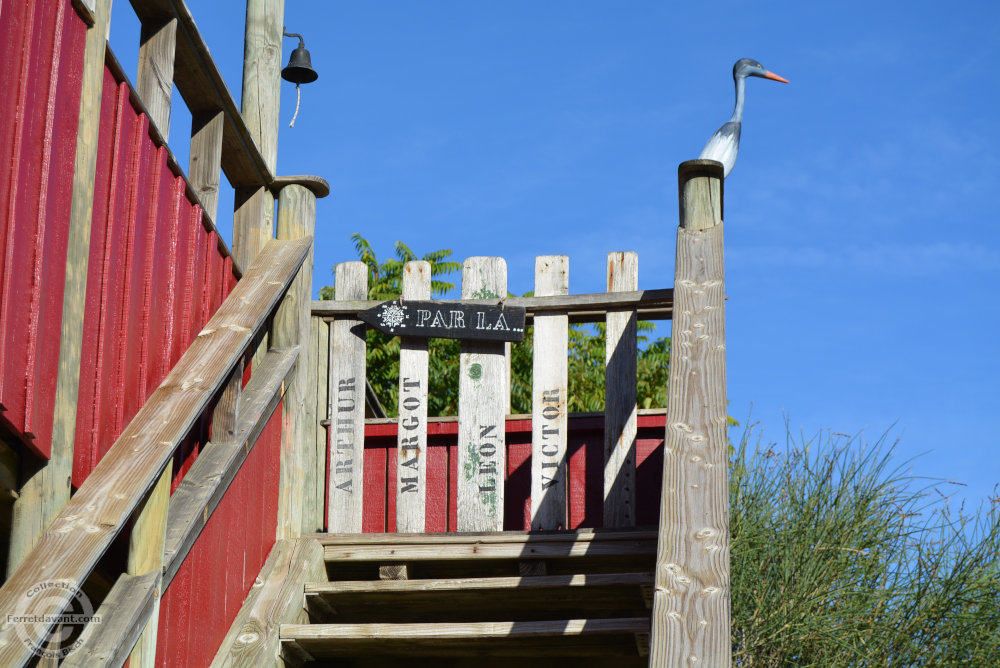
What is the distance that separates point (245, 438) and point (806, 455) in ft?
8.62

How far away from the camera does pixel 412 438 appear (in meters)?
4.95

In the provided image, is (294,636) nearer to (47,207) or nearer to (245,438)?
(245,438)

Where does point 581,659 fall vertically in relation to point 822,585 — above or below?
below

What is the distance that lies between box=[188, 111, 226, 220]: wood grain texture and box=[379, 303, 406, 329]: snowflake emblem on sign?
0.97m

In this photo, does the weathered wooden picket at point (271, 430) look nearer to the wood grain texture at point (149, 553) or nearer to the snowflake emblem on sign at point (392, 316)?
the wood grain texture at point (149, 553)

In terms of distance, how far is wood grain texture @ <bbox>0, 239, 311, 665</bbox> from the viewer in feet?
8.58

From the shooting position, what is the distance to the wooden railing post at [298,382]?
4715mm

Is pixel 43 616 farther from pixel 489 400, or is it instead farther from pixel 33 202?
pixel 489 400

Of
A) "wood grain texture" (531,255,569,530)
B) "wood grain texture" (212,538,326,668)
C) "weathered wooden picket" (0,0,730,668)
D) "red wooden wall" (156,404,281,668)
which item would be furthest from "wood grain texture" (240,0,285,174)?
"wood grain texture" (212,538,326,668)

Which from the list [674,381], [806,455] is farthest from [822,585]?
[674,381]

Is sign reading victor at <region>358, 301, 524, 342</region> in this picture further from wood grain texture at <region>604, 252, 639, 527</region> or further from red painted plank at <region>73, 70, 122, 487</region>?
red painted plank at <region>73, 70, 122, 487</region>

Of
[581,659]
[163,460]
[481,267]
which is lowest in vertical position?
[581,659]

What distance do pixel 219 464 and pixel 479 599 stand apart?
125 cm

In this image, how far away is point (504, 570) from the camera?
4.86 m
